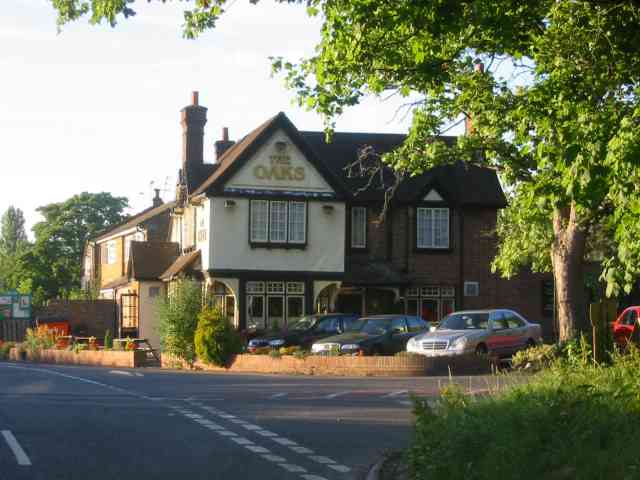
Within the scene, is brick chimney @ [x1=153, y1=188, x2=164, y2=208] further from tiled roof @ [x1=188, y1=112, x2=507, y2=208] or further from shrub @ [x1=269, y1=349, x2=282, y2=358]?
shrub @ [x1=269, y1=349, x2=282, y2=358]

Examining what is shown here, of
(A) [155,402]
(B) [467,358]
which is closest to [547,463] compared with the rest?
(A) [155,402]

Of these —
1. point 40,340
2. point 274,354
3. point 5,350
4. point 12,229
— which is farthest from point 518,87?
point 12,229

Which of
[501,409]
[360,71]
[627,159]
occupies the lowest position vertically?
[501,409]

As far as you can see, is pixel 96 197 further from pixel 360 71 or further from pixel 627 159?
pixel 627 159

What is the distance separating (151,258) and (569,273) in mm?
25379

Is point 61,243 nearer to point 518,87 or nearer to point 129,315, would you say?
point 129,315

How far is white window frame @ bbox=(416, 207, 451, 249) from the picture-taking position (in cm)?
4550

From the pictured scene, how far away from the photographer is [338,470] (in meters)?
11.8

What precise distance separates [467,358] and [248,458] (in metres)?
16.0

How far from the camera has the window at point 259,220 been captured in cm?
4194

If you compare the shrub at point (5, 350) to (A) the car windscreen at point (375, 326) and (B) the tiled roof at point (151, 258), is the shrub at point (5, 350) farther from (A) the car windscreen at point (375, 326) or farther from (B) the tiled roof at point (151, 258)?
(A) the car windscreen at point (375, 326)

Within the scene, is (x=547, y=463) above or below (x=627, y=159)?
below

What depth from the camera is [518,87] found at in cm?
2350

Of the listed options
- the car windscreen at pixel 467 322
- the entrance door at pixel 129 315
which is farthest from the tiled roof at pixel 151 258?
the car windscreen at pixel 467 322
